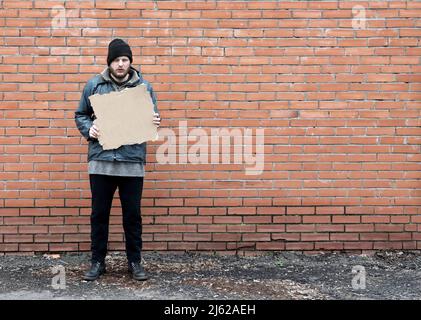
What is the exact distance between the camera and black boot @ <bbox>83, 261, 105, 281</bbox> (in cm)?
460

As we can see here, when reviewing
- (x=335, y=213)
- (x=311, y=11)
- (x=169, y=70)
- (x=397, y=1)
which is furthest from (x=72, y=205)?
(x=397, y=1)

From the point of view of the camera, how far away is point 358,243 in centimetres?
532

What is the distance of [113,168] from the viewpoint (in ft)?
14.6

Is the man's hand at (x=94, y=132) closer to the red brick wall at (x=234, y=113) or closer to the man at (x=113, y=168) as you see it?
the man at (x=113, y=168)

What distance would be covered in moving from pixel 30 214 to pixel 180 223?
1.35 meters

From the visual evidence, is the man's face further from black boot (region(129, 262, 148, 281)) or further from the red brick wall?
black boot (region(129, 262, 148, 281))

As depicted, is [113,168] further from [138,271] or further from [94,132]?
[138,271]

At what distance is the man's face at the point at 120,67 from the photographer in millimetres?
4438

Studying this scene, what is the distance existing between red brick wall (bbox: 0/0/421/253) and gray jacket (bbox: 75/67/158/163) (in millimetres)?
680

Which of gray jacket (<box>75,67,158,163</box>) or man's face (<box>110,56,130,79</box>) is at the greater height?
man's face (<box>110,56,130,79</box>)

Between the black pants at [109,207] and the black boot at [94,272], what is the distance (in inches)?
1.6

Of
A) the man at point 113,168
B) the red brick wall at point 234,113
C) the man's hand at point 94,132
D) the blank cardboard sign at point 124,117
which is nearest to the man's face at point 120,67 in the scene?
the man at point 113,168

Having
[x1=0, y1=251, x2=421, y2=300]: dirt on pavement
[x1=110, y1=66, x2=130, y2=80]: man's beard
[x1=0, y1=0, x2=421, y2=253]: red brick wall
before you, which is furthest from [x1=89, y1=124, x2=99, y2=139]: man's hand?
[x1=0, y1=251, x2=421, y2=300]: dirt on pavement

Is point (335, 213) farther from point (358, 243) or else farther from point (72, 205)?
point (72, 205)
